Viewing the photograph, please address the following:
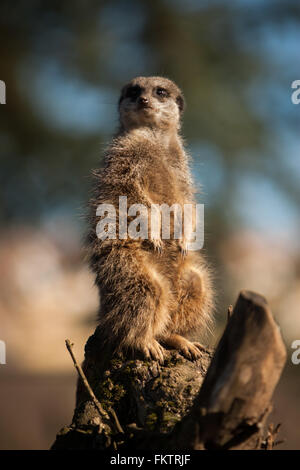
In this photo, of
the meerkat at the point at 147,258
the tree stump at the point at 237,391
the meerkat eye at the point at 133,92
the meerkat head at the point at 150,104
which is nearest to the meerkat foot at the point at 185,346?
the meerkat at the point at 147,258

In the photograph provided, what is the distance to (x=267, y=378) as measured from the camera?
1.79m

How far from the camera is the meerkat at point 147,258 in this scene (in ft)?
9.76

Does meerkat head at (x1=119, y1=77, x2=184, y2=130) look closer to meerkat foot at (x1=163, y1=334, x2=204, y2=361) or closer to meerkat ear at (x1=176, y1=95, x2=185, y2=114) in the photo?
meerkat ear at (x1=176, y1=95, x2=185, y2=114)

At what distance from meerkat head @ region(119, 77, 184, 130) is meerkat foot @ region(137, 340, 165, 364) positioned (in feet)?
5.60

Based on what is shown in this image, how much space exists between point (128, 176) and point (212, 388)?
186 centimetres

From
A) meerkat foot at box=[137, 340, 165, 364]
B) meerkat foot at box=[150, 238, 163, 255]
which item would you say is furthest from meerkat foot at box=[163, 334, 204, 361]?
meerkat foot at box=[150, 238, 163, 255]

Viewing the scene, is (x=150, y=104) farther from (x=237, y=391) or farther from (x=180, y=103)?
(x=237, y=391)

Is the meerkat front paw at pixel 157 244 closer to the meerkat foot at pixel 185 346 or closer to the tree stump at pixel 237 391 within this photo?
the meerkat foot at pixel 185 346

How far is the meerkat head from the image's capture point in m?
3.91

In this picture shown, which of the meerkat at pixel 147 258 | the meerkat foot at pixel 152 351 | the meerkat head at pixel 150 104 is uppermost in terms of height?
the meerkat head at pixel 150 104

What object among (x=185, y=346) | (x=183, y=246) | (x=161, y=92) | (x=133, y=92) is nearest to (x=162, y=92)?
(x=161, y=92)

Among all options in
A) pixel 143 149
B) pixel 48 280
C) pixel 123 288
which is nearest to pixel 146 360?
pixel 123 288

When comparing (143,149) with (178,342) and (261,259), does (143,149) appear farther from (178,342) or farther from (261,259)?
(261,259)

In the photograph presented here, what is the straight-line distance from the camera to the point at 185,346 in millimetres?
3006
